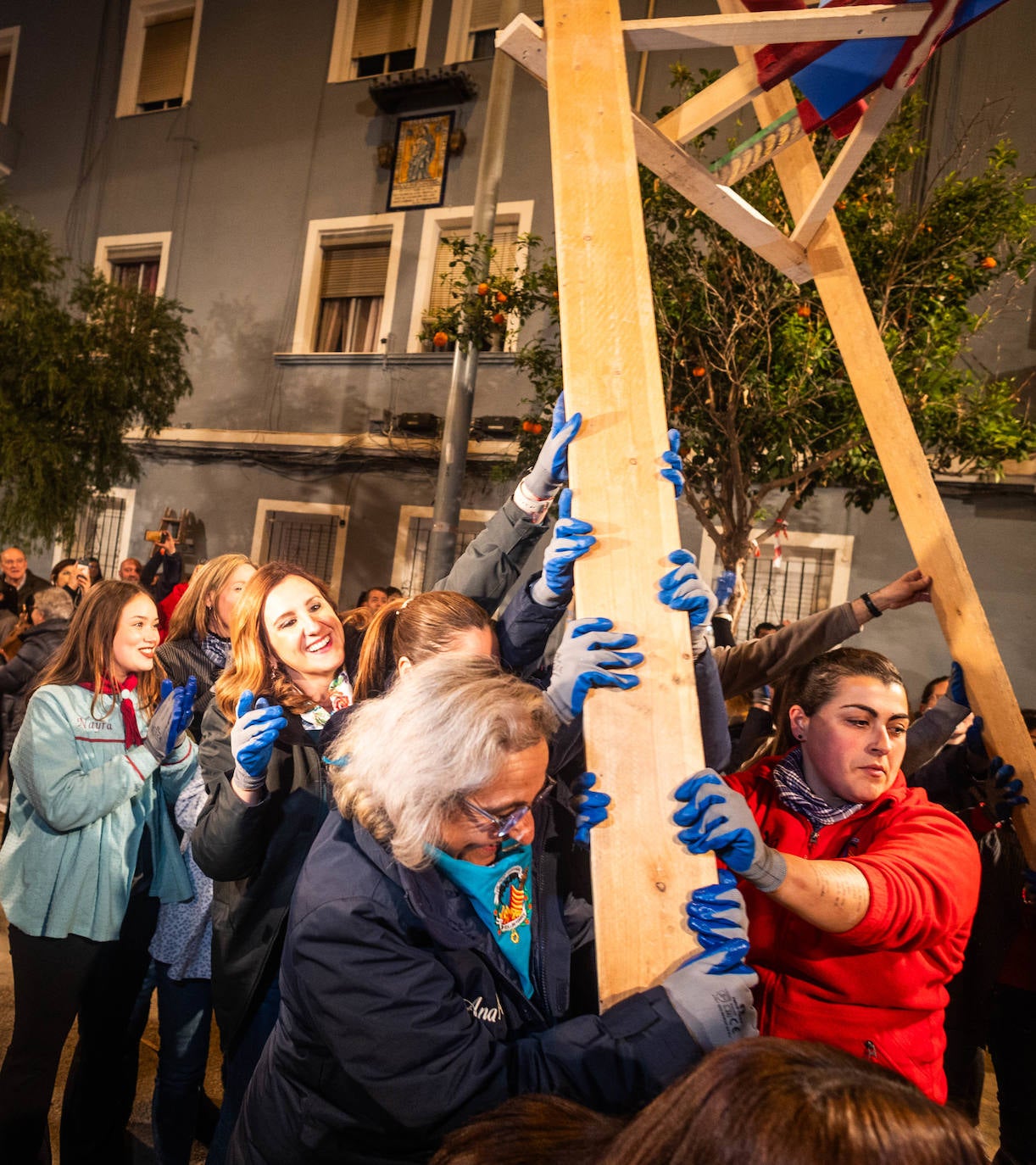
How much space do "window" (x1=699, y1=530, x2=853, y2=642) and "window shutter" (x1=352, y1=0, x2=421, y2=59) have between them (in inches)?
325

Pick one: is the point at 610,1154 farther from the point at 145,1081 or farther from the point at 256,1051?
the point at 145,1081

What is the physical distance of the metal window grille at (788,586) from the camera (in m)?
9.62

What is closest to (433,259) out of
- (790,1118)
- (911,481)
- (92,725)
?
(92,725)

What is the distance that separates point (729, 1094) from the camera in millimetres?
824

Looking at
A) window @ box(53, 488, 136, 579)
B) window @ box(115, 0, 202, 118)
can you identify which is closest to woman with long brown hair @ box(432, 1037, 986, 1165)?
window @ box(53, 488, 136, 579)

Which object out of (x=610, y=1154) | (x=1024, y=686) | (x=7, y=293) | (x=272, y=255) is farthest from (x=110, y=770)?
(x=272, y=255)

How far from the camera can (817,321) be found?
5902 millimetres

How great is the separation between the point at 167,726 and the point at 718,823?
1924 mm

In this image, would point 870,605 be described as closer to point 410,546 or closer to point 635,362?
point 635,362

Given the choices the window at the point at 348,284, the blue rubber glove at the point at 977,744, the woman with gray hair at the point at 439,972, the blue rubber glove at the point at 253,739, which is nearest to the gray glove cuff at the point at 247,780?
the blue rubber glove at the point at 253,739

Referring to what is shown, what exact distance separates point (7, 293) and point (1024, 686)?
38.9 feet

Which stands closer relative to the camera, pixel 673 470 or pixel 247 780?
pixel 673 470

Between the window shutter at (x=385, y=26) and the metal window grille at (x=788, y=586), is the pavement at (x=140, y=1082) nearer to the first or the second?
the metal window grille at (x=788, y=586)

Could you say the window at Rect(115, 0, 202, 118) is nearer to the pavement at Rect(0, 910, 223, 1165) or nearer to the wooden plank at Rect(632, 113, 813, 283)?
the pavement at Rect(0, 910, 223, 1165)
